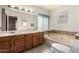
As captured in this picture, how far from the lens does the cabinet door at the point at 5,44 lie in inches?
67.5

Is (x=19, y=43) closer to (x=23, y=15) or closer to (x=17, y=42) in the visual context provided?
(x=17, y=42)

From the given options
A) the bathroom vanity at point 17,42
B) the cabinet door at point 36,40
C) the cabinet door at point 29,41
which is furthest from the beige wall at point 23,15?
the cabinet door at point 36,40

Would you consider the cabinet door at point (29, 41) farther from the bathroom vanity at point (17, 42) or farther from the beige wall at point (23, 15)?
the beige wall at point (23, 15)

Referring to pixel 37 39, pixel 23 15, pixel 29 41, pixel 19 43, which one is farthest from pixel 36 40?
pixel 23 15

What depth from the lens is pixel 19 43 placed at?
210cm

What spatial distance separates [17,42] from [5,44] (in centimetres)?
33

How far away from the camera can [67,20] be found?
1.70 metres

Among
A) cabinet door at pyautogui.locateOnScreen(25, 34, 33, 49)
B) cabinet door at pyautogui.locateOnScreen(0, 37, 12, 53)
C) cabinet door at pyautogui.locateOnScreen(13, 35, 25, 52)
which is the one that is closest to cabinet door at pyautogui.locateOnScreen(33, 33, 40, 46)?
cabinet door at pyautogui.locateOnScreen(25, 34, 33, 49)

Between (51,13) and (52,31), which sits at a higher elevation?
(51,13)

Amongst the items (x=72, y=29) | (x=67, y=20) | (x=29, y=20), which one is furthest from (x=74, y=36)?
(x=29, y=20)

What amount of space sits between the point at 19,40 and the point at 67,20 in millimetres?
1301

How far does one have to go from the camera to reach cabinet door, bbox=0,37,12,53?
1.71m

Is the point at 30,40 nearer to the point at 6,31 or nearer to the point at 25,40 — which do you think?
the point at 25,40

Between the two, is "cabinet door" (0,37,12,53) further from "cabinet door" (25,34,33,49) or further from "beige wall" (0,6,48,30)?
"cabinet door" (25,34,33,49)
